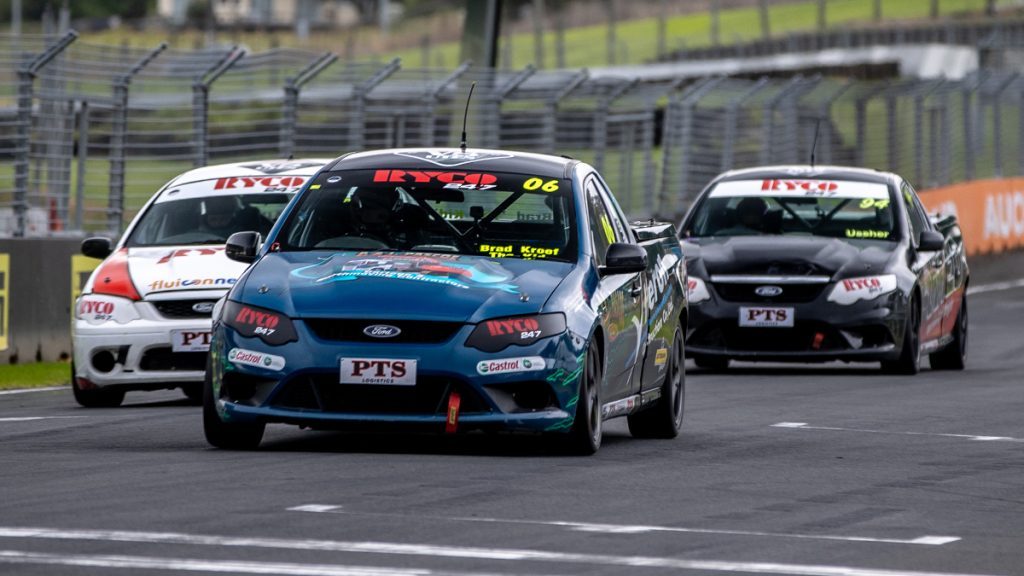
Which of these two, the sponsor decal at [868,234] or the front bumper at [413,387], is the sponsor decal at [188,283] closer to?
the front bumper at [413,387]

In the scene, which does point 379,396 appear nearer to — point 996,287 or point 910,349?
point 910,349

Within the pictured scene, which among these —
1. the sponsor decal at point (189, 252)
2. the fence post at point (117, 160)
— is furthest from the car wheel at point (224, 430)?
the fence post at point (117, 160)

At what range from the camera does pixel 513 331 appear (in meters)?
10.1

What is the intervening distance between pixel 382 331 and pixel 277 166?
5534mm

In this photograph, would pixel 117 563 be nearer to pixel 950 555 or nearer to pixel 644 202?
pixel 950 555

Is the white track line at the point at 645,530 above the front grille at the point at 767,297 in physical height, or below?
above

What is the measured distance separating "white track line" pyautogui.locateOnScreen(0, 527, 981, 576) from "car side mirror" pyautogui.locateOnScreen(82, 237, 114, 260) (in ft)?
23.2

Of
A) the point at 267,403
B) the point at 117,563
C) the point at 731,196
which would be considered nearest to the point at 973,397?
the point at 731,196

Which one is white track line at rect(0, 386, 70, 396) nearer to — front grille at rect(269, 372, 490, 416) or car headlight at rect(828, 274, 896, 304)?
car headlight at rect(828, 274, 896, 304)

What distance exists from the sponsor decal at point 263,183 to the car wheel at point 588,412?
185 inches

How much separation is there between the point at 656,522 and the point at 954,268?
11.5 metres

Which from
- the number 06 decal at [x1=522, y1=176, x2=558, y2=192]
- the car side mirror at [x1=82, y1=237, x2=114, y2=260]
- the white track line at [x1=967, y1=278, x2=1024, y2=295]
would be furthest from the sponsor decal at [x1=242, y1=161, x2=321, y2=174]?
the white track line at [x1=967, y1=278, x2=1024, y2=295]

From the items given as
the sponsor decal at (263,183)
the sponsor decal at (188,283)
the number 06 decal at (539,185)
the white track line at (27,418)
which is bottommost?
the white track line at (27,418)

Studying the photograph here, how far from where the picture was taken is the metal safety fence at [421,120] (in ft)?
64.4
